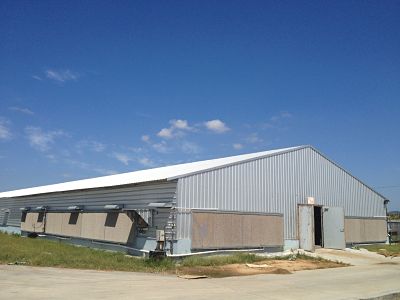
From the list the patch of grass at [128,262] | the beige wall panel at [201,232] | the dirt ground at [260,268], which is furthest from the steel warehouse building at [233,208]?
the dirt ground at [260,268]

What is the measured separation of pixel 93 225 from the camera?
1002 inches

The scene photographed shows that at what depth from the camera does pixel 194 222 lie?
19.6 meters

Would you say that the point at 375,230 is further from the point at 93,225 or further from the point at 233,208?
the point at 93,225

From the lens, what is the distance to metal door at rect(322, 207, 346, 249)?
85.6 ft

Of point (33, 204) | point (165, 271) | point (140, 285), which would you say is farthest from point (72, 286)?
point (33, 204)

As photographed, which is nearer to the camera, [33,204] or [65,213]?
[65,213]

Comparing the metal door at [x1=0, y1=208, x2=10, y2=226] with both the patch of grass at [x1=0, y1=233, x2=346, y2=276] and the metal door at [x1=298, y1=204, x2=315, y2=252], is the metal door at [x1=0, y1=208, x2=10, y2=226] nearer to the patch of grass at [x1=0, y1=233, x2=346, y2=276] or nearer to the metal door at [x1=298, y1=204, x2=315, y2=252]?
the patch of grass at [x1=0, y1=233, x2=346, y2=276]

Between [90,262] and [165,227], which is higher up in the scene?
[165,227]

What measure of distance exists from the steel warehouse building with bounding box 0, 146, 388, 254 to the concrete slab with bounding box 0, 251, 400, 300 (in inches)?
184

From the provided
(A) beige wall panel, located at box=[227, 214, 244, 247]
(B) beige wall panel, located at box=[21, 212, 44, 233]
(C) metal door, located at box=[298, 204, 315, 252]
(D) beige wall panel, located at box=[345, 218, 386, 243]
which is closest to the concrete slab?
(A) beige wall panel, located at box=[227, 214, 244, 247]

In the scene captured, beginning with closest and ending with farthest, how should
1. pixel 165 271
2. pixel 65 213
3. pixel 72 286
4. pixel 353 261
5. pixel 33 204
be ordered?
pixel 72 286
pixel 165 271
pixel 353 261
pixel 65 213
pixel 33 204

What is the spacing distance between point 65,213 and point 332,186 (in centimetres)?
1704

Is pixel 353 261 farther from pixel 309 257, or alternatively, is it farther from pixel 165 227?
pixel 165 227

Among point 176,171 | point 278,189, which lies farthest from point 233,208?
point 176,171
